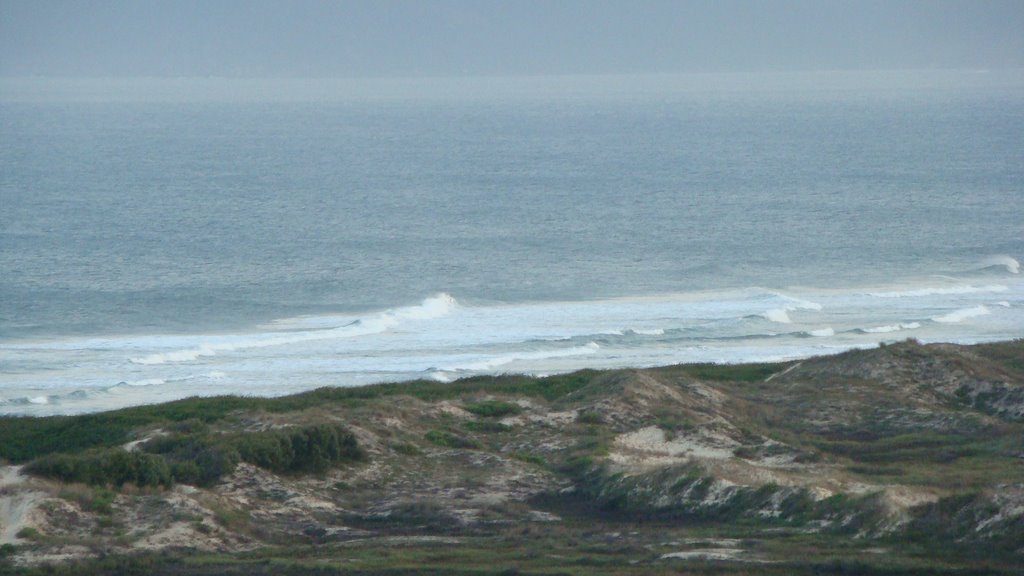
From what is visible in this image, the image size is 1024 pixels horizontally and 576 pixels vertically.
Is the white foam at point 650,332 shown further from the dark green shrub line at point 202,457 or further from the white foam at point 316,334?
the dark green shrub line at point 202,457

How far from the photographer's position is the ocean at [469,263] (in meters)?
54.4

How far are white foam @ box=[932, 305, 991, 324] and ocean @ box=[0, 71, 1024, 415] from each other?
22 centimetres

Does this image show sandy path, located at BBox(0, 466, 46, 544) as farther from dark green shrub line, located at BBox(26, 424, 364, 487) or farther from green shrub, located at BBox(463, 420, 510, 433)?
green shrub, located at BBox(463, 420, 510, 433)

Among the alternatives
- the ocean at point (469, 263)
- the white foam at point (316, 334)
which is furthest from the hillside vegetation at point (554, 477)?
the white foam at point (316, 334)

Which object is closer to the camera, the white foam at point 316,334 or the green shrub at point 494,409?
the green shrub at point 494,409

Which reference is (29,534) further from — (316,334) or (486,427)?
(316,334)

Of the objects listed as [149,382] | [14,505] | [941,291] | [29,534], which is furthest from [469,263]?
[29,534]

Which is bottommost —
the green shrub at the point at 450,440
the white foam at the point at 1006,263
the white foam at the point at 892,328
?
the green shrub at the point at 450,440

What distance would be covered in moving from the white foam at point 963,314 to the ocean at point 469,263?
0.22m

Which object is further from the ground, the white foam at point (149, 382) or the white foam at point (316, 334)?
the white foam at point (316, 334)

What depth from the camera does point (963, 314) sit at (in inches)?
2398

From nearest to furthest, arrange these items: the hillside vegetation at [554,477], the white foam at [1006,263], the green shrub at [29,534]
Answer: the hillside vegetation at [554,477] < the green shrub at [29,534] < the white foam at [1006,263]

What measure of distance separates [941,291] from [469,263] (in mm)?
26450

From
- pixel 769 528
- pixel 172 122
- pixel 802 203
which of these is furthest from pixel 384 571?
pixel 172 122
